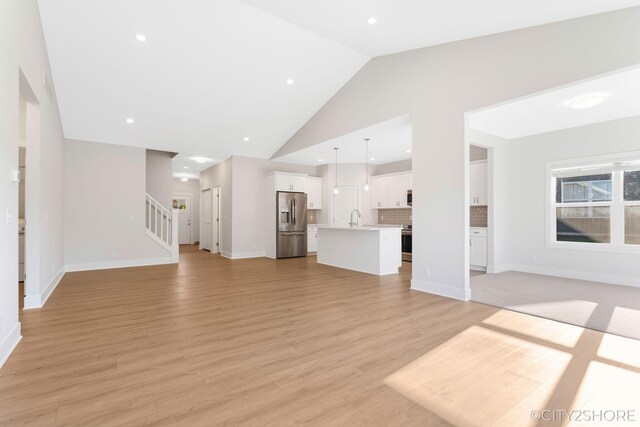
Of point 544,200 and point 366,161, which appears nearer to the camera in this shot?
point 544,200

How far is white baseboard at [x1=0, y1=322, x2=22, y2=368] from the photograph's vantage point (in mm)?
2431

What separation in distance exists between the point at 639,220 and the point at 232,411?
273 inches

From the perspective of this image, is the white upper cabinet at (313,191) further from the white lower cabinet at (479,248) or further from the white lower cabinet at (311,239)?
the white lower cabinet at (479,248)

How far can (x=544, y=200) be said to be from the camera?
611 cm

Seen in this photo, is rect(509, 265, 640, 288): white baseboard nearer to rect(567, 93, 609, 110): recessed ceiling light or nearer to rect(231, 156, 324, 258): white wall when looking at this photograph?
rect(567, 93, 609, 110): recessed ceiling light

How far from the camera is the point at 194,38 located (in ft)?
15.0

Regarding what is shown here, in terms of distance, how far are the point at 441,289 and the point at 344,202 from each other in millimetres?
5426

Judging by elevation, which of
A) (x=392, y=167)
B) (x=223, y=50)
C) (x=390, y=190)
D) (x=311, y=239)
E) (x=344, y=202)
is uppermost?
(x=223, y=50)

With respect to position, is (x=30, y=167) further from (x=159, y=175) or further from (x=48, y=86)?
(x=159, y=175)

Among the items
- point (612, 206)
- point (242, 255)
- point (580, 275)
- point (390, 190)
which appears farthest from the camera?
point (390, 190)

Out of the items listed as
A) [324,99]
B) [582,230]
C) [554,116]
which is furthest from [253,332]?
[582,230]

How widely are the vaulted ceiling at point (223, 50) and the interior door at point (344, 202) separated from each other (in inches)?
120

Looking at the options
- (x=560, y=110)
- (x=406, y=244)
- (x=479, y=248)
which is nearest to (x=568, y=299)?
(x=479, y=248)

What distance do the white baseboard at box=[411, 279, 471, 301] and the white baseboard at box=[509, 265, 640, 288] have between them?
3064mm
